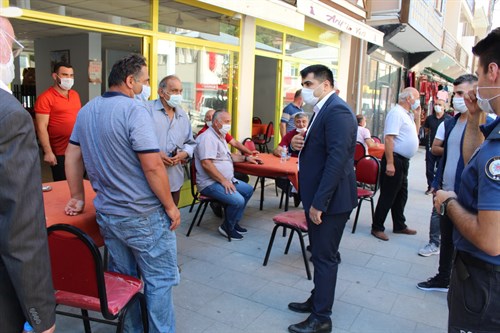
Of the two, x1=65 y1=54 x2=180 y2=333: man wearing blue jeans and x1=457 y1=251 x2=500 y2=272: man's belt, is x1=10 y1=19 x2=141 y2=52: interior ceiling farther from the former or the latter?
x1=457 y1=251 x2=500 y2=272: man's belt

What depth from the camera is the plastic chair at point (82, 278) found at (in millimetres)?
1873

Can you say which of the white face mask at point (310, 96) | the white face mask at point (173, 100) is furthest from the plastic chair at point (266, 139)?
the white face mask at point (310, 96)

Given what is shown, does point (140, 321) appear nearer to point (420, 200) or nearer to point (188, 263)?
point (188, 263)

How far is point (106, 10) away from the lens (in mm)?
4895

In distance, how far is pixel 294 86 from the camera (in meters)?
8.31

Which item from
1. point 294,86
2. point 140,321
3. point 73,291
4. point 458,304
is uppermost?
point 294,86

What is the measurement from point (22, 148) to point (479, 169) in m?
1.55

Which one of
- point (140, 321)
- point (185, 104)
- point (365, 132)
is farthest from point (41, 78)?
point (140, 321)

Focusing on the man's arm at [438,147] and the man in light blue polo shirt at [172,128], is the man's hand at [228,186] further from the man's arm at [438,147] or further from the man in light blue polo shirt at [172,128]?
the man's arm at [438,147]

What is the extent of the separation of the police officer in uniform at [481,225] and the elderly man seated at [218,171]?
9.49ft

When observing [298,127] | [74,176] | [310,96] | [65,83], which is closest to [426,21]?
[298,127]

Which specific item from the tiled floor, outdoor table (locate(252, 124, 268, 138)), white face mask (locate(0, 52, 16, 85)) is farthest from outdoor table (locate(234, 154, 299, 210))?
outdoor table (locate(252, 124, 268, 138))

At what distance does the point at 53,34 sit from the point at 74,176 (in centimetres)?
919

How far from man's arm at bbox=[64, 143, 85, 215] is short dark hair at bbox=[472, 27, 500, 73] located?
2094 mm
